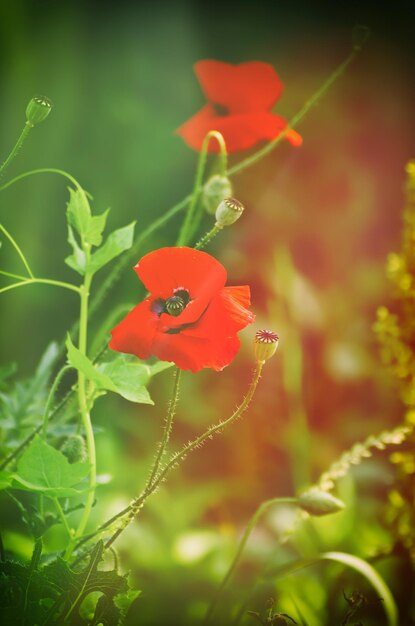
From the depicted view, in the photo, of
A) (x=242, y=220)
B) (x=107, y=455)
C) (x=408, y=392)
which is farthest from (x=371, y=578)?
(x=242, y=220)

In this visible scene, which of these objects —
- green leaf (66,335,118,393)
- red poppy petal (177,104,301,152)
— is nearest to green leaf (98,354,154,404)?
green leaf (66,335,118,393)

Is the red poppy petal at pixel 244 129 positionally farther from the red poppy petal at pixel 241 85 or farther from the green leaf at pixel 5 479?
the green leaf at pixel 5 479

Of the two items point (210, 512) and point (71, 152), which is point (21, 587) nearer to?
point (71, 152)

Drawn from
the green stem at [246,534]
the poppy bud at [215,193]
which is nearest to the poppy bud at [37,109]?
the poppy bud at [215,193]

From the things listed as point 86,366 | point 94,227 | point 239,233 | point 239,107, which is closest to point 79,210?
point 94,227

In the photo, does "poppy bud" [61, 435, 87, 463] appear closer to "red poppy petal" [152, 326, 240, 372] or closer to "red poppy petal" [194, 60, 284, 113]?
"red poppy petal" [152, 326, 240, 372]
